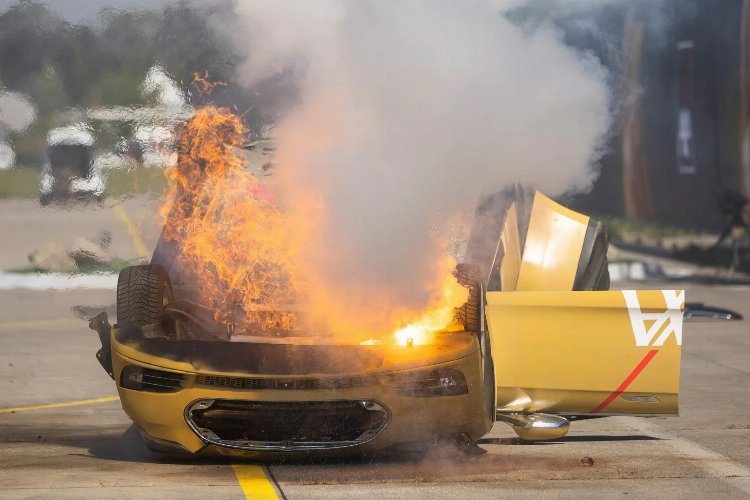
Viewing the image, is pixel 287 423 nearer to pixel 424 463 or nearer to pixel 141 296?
pixel 424 463

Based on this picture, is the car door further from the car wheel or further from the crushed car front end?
the crushed car front end

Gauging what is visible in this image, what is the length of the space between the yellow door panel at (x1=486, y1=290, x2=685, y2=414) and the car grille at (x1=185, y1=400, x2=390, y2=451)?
3.76 ft


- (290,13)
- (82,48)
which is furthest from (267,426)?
(82,48)

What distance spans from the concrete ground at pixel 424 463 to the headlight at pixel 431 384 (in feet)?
1.40

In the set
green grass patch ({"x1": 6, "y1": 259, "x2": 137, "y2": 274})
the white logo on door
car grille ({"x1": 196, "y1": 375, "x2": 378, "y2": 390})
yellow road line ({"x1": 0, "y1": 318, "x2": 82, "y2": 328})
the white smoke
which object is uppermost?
the white smoke

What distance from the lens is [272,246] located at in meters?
8.38

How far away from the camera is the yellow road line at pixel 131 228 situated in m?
10.8

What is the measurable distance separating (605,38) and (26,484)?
855 cm

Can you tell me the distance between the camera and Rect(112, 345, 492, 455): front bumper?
741cm

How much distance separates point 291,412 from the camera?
7426 millimetres

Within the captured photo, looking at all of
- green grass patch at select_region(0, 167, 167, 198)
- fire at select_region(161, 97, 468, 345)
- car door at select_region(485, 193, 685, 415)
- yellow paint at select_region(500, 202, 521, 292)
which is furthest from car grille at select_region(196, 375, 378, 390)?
green grass patch at select_region(0, 167, 167, 198)

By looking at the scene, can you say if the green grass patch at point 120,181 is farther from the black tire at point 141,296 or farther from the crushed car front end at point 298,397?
the crushed car front end at point 298,397

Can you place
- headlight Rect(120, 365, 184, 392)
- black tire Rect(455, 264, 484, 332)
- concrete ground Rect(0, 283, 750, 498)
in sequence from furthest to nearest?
black tire Rect(455, 264, 484, 332) → headlight Rect(120, 365, 184, 392) → concrete ground Rect(0, 283, 750, 498)

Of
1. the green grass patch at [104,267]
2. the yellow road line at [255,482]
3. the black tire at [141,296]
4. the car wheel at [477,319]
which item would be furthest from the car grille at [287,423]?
the green grass patch at [104,267]
